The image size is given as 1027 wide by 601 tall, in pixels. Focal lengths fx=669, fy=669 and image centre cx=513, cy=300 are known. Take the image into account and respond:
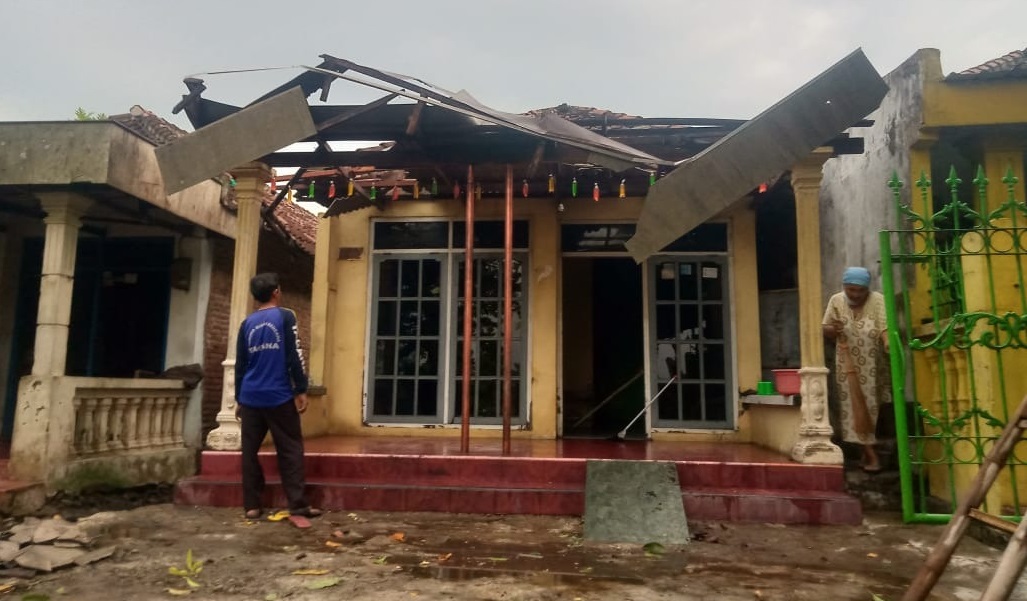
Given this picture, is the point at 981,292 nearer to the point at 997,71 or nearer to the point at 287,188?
the point at 997,71

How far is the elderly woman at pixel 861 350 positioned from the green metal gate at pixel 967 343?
44 cm

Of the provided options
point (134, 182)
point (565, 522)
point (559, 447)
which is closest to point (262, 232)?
point (134, 182)

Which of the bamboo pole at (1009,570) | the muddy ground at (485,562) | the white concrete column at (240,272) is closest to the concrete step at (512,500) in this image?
the muddy ground at (485,562)

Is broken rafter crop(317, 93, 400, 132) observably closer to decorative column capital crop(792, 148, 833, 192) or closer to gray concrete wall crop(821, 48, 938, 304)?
decorative column capital crop(792, 148, 833, 192)

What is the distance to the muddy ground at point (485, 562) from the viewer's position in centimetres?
296

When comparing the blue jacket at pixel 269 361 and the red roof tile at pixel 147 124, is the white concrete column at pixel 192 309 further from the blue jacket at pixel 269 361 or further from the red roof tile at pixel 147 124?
the blue jacket at pixel 269 361

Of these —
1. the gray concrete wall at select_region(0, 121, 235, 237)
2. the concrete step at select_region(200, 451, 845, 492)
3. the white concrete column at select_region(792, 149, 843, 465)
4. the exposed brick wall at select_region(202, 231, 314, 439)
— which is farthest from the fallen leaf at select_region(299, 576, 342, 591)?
the exposed brick wall at select_region(202, 231, 314, 439)

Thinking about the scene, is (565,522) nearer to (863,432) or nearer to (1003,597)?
(863,432)

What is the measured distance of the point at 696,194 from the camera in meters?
4.27

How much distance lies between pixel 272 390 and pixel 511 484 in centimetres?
179

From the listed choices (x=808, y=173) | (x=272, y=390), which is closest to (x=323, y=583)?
(x=272, y=390)

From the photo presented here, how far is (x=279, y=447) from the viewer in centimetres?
437

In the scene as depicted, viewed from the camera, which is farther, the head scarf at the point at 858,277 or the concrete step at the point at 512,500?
the head scarf at the point at 858,277

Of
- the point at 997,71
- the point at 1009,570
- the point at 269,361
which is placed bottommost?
the point at 1009,570
